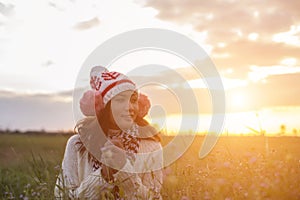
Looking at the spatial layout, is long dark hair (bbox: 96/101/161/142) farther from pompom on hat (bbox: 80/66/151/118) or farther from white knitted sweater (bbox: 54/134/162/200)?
white knitted sweater (bbox: 54/134/162/200)

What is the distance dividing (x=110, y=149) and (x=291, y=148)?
2.29 meters

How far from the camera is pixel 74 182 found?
5133mm

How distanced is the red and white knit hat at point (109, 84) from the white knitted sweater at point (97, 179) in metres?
0.59

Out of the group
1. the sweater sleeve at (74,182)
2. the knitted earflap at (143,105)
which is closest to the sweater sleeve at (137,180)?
the sweater sleeve at (74,182)

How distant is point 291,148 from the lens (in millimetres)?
5504

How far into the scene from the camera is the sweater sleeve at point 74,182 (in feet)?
14.3

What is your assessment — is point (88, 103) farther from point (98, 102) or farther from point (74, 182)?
point (74, 182)

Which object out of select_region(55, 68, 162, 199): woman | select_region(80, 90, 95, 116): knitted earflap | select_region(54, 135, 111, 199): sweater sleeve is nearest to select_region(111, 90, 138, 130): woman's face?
select_region(55, 68, 162, 199): woman

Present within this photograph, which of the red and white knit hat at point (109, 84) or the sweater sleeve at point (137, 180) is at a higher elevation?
the red and white knit hat at point (109, 84)

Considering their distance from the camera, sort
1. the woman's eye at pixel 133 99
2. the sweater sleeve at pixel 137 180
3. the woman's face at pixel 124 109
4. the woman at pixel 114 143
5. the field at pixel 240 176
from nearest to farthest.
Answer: the field at pixel 240 176, the sweater sleeve at pixel 137 180, the woman at pixel 114 143, the woman's face at pixel 124 109, the woman's eye at pixel 133 99

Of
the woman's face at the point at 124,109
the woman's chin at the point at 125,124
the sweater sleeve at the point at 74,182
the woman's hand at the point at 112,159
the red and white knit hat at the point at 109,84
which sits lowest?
the sweater sleeve at the point at 74,182

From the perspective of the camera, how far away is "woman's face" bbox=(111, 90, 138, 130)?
475 cm

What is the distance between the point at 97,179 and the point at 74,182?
0.81 metres

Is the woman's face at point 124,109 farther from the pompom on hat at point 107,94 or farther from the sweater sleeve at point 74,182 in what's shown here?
the sweater sleeve at point 74,182
